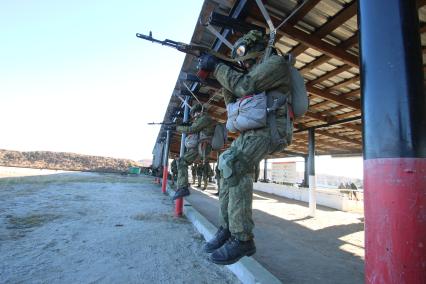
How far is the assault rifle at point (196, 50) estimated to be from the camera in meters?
2.75

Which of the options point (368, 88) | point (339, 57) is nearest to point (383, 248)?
point (368, 88)

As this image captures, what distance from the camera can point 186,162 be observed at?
5137 millimetres

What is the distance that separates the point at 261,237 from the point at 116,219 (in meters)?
2.90

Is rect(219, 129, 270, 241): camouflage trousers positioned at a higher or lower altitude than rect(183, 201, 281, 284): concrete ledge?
higher

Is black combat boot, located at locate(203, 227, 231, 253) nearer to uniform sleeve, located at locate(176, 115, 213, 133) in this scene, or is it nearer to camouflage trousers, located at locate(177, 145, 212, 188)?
camouflage trousers, located at locate(177, 145, 212, 188)

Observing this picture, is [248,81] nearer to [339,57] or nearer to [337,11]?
[337,11]

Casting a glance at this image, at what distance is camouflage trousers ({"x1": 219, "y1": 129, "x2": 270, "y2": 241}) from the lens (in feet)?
6.72

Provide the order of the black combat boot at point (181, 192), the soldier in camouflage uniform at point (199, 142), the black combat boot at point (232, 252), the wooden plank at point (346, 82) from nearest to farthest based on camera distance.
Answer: the black combat boot at point (232, 252) < the black combat boot at point (181, 192) < the soldier in camouflage uniform at point (199, 142) < the wooden plank at point (346, 82)

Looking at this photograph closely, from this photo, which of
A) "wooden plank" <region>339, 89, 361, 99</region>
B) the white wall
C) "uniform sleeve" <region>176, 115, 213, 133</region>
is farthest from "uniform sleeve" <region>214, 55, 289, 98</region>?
the white wall

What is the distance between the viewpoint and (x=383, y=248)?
101cm

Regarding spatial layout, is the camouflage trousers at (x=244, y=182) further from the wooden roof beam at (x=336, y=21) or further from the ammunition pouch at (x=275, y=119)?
the wooden roof beam at (x=336, y=21)

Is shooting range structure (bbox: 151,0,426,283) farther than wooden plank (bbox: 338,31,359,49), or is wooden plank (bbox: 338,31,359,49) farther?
wooden plank (bbox: 338,31,359,49)

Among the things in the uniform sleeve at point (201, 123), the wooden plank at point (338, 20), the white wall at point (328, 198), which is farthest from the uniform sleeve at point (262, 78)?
the white wall at point (328, 198)

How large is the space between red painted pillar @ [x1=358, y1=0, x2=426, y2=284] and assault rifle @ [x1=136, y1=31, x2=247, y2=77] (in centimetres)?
165
